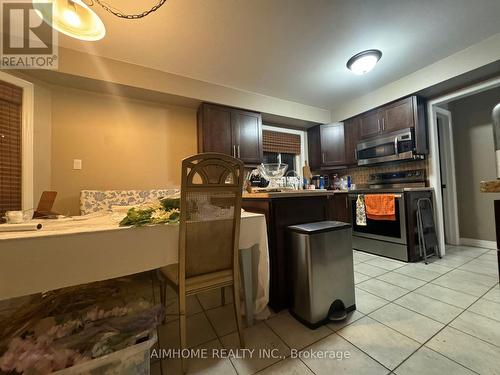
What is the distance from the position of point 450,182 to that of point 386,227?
1.50 meters

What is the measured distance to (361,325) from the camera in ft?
4.49

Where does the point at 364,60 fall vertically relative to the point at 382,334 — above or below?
above

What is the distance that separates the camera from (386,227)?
272cm

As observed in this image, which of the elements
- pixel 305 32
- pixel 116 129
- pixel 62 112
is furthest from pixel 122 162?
pixel 305 32

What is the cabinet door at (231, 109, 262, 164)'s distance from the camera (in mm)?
3133

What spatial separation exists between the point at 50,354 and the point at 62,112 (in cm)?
265

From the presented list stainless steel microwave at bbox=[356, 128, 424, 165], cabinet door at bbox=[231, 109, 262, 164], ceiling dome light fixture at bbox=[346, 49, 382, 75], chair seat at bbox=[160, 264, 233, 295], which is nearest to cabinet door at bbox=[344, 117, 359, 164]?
stainless steel microwave at bbox=[356, 128, 424, 165]

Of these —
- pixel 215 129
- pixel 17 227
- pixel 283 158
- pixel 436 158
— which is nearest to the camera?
pixel 17 227

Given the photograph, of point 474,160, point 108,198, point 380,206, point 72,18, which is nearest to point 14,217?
point 72,18

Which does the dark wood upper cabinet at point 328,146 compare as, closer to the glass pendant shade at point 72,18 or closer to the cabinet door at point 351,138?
the cabinet door at point 351,138

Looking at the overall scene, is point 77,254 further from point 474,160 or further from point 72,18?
point 474,160

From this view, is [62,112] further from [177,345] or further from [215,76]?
[177,345]

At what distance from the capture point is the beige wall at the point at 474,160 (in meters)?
2.88

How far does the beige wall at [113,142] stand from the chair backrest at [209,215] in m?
2.05
